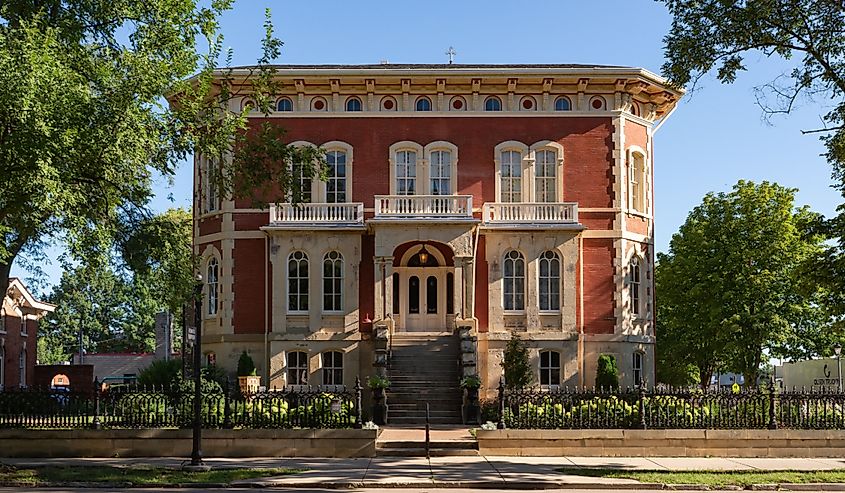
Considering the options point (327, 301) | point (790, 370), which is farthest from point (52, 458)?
point (790, 370)

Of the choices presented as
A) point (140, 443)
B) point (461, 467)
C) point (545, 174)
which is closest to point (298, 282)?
point (545, 174)

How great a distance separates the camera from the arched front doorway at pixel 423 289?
3478cm

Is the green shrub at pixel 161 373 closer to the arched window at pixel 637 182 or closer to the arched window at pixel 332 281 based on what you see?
the arched window at pixel 332 281

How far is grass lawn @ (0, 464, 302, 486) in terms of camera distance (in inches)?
738

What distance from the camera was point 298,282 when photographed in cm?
3456

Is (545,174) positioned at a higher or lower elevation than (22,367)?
higher

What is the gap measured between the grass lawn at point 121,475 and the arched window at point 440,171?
1633 centimetres

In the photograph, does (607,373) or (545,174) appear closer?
(607,373)

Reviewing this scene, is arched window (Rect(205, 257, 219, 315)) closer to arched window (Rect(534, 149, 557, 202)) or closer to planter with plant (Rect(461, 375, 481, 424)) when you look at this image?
planter with plant (Rect(461, 375, 481, 424))

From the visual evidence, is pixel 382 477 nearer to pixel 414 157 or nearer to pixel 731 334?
pixel 414 157

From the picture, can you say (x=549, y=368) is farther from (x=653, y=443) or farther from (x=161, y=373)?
(x=161, y=373)

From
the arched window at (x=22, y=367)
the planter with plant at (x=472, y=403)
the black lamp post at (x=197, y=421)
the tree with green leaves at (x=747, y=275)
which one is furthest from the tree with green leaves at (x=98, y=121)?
the arched window at (x=22, y=367)

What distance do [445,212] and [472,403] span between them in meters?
7.55

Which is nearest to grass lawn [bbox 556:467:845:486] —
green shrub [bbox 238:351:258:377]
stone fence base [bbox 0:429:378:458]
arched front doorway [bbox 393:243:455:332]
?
stone fence base [bbox 0:429:378:458]
